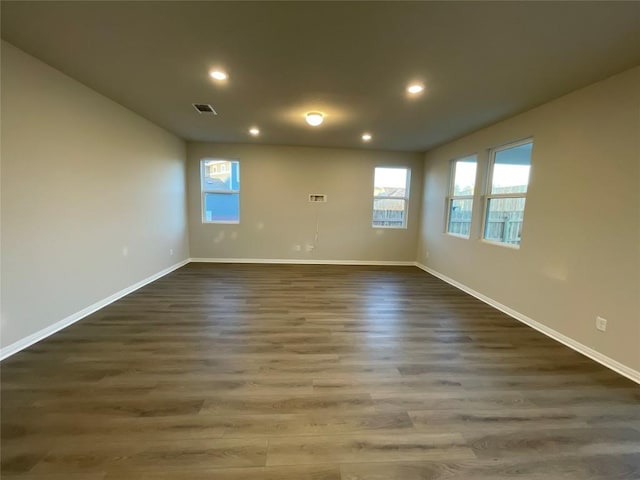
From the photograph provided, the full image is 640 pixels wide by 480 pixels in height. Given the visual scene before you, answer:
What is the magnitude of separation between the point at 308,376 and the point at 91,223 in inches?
116

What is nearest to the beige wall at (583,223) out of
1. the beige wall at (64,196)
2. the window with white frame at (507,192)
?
Answer: the window with white frame at (507,192)

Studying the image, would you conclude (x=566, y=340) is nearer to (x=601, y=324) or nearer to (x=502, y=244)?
(x=601, y=324)

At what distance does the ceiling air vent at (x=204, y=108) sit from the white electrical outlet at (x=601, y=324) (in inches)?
184

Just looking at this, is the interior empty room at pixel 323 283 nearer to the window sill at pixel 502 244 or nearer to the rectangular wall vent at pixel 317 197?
the window sill at pixel 502 244

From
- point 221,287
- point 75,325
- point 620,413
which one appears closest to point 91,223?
point 75,325

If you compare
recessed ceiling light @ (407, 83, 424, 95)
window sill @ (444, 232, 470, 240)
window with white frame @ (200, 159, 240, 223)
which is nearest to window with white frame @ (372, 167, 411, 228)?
window sill @ (444, 232, 470, 240)

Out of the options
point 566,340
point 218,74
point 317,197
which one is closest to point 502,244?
point 566,340

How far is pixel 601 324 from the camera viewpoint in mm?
2469

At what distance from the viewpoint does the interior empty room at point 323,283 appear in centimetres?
Result: 155

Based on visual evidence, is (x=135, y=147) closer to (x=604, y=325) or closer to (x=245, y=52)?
(x=245, y=52)

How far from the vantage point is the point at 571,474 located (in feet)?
4.52

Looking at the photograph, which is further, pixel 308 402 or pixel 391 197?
pixel 391 197

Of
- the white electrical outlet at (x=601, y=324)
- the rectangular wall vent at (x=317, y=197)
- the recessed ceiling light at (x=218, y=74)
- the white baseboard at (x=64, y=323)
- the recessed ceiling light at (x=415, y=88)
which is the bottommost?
the white baseboard at (x=64, y=323)

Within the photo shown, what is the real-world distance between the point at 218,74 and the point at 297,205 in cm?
354
